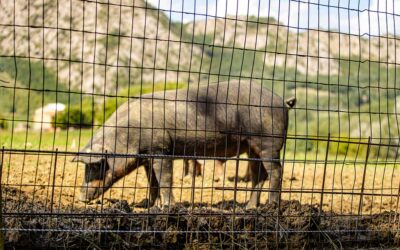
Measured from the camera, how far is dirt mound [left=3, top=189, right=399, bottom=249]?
6.04 m

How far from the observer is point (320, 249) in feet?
22.0

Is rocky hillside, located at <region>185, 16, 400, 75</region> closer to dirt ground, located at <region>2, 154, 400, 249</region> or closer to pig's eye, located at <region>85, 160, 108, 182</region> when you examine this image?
dirt ground, located at <region>2, 154, 400, 249</region>

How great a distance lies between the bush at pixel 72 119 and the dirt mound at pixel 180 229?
32.8 inches

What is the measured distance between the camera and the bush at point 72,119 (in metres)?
6.24

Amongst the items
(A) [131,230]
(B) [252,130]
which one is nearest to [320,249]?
(A) [131,230]

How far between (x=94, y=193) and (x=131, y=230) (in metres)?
3.67

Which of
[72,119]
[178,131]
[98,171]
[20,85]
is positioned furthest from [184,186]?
[72,119]

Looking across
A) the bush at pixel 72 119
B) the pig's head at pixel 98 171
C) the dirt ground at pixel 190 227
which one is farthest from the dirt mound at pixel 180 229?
the pig's head at pixel 98 171

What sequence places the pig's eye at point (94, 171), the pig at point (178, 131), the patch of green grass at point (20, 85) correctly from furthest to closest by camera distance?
the pig at point (178, 131) → the pig's eye at point (94, 171) → the patch of green grass at point (20, 85)

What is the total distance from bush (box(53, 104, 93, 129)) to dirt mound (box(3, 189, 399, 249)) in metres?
0.83

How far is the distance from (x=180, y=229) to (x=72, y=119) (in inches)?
1095

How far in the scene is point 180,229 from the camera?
653 cm

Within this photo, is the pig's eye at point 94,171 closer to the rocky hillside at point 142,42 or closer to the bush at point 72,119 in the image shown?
the bush at point 72,119

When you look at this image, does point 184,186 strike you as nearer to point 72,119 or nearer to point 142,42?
point 142,42
